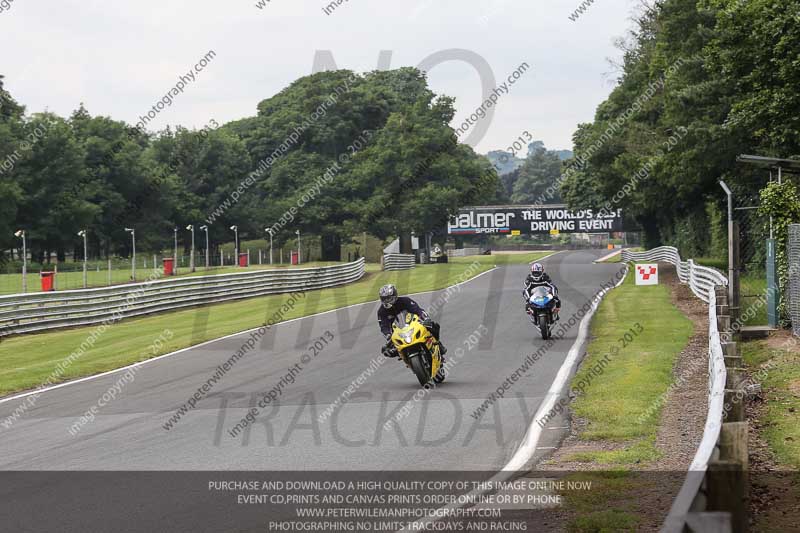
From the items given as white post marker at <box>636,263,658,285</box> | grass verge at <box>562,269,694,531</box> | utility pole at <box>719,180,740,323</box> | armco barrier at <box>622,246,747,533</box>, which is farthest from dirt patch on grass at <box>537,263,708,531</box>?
white post marker at <box>636,263,658,285</box>

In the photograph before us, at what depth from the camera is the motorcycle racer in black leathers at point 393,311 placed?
1405 centimetres

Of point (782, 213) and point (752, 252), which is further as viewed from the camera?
point (752, 252)

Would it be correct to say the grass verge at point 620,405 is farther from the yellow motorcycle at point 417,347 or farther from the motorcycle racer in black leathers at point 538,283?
the yellow motorcycle at point 417,347

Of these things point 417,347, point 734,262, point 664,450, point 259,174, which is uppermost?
point 259,174

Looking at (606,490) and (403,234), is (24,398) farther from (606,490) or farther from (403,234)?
(403,234)

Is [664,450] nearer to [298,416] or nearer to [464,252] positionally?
[298,416]

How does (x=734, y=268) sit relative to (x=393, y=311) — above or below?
above

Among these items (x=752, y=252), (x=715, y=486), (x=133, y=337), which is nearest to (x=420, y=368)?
(x=715, y=486)

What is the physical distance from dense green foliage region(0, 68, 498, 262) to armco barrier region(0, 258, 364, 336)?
1178 inches

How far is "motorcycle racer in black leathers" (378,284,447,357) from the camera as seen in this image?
1405cm

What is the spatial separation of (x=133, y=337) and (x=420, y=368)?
12.3 meters

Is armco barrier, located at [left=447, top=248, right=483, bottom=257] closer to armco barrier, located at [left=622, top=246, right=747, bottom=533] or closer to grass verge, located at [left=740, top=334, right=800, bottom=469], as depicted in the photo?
grass verge, located at [left=740, top=334, right=800, bottom=469]

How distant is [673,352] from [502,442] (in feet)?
26.3

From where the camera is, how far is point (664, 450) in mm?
9352
